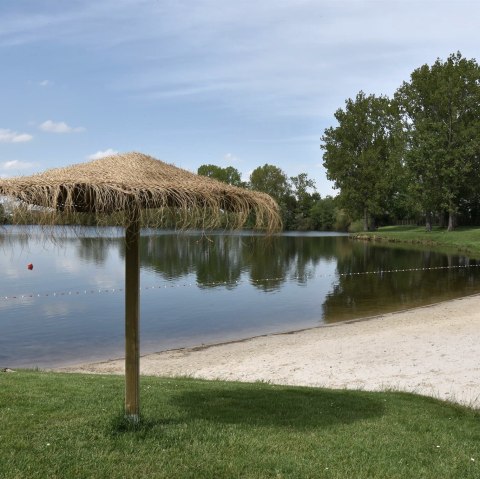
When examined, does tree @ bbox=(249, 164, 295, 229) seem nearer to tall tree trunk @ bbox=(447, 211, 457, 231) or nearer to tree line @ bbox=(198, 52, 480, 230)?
tree line @ bbox=(198, 52, 480, 230)

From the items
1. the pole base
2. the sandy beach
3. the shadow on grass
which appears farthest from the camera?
the sandy beach

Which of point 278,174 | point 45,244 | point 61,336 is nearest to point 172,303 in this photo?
point 61,336

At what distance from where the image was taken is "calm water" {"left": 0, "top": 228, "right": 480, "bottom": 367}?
1495 cm

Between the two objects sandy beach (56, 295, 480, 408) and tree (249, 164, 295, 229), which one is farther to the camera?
tree (249, 164, 295, 229)

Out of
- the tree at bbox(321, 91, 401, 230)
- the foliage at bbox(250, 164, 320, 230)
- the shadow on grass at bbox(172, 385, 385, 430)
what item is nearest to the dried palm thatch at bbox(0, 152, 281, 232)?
the shadow on grass at bbox(172, 385, 385, 430)

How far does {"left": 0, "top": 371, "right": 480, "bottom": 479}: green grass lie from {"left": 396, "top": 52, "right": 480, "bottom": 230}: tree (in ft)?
174

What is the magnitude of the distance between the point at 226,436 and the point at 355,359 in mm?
7698

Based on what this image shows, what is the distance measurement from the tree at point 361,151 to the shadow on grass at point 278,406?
68.3 meters

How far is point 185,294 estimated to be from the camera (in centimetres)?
2606

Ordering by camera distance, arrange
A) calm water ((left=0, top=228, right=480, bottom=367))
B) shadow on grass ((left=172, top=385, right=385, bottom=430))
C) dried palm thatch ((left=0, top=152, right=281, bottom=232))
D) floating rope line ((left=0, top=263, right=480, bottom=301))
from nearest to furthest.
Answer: dried palm thatch ((left=0, top=152, right=281, bottom=232)) → shadow on grass ((left=172, top=385, right=385, bottom=430)) → calm water ((left=0, top=228, right=480, bottom=367)) → floating rope line ((left=0, top=263, right=480, bottom=301))

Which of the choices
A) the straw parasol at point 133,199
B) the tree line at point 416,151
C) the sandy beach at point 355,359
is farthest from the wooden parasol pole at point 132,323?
the tree line at point 416,151

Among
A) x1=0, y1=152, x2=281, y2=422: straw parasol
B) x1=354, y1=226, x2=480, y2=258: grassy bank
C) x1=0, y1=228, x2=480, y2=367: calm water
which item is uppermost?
x1=0, y1=152, x2=281, y2=422: straw parasol

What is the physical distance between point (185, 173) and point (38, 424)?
315 centimetres

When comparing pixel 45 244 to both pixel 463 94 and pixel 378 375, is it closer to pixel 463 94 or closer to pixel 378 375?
pixel 378 375
